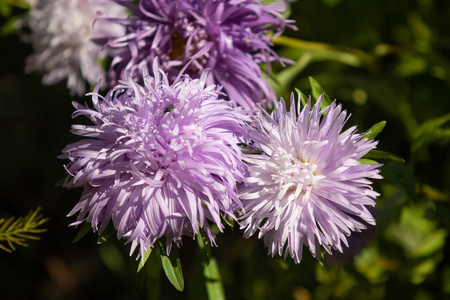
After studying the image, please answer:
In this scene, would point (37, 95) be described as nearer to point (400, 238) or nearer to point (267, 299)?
point (267, 299)

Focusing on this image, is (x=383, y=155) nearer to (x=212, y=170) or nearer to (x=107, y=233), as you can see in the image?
(x=212, y=170)

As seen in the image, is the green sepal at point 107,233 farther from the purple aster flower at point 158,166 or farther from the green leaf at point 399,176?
the green leaf at point 399,176

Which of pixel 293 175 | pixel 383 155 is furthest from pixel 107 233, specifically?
pixel 383 155

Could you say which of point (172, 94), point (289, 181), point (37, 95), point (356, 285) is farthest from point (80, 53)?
point (356, 285)

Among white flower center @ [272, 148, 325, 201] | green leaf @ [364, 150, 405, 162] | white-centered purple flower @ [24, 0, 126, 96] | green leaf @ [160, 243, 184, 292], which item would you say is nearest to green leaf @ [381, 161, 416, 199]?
green leaf @ [364, 150, 405, 162]

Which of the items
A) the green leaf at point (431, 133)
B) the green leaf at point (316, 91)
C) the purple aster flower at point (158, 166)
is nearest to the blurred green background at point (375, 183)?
the green leaf at point (431, 133)

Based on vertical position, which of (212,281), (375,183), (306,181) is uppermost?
(306,181)

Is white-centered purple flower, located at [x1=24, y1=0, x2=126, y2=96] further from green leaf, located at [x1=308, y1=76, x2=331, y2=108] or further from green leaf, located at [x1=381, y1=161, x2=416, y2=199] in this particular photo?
green leaf, located at [x1=381, y1=161, x2=416, y2=199]
